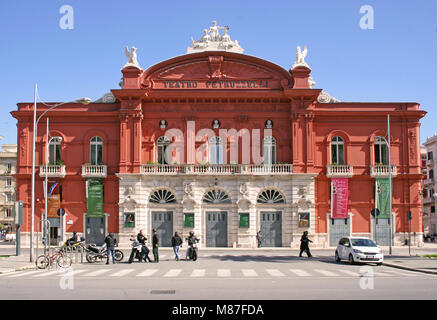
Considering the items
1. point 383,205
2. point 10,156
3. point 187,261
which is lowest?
point 187,261

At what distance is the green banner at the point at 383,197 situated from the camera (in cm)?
4378

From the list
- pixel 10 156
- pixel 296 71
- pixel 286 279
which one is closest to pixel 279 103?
pixel 296 71

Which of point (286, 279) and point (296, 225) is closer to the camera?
point (286, 279)

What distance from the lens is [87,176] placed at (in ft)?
144

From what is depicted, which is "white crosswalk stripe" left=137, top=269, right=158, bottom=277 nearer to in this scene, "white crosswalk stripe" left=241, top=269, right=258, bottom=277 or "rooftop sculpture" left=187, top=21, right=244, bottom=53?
"white crosswalk stripe" left=241, top=269, right=258, bottom=277

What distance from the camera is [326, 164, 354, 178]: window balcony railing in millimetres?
43906

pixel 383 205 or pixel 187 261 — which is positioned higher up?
pixel 383 205

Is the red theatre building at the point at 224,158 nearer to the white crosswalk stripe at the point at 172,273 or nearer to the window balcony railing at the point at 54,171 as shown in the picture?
the window balcony railing at the point at 54,171

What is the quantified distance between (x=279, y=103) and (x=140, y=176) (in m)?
13.0

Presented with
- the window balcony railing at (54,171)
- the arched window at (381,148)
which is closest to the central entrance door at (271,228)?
the arched window at (381,148)

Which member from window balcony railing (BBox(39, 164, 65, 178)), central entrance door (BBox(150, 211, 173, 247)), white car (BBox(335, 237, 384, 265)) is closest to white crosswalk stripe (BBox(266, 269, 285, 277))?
white car (BBox(335, 237, 384, 265))

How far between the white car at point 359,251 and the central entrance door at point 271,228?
1424 cm
